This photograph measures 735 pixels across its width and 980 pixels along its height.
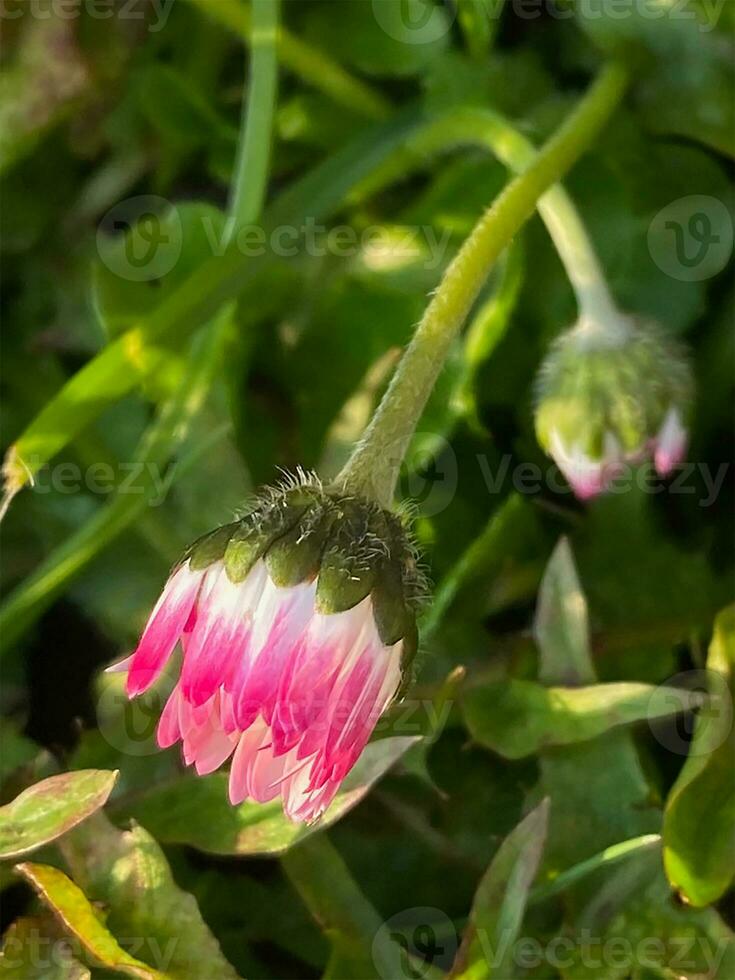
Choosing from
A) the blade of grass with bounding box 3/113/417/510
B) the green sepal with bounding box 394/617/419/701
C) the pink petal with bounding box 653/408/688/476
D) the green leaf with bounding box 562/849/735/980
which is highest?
the blade of grass with bounding box 3/113/417/510

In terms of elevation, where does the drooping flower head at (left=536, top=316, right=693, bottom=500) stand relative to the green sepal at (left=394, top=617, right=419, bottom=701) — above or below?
below

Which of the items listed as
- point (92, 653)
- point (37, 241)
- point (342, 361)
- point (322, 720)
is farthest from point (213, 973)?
A: point (37, 241)
